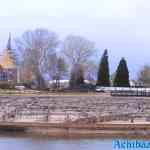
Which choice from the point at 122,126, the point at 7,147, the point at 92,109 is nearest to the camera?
the point at 7,147

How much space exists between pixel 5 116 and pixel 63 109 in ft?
17.2

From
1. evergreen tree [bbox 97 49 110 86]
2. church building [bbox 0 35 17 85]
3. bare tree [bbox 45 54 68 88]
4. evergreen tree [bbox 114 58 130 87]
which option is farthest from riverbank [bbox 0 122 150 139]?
church building [bbox 0 35 17 85]

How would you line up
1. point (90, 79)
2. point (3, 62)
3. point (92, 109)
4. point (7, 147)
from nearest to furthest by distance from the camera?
point (7, 147), point (92, 109), point (90, 79), point (3, 62)

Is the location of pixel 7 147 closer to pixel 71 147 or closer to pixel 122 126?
pixel 71 147

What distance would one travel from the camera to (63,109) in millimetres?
58219

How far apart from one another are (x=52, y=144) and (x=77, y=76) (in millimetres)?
51490

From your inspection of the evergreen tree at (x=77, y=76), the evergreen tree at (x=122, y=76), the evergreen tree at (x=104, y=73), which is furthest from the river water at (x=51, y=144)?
the evergreen tree at (x=77, y=76)

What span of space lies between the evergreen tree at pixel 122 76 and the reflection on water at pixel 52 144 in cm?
3330

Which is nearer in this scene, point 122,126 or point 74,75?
point 122,126

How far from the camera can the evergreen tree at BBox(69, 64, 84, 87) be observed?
92.2m

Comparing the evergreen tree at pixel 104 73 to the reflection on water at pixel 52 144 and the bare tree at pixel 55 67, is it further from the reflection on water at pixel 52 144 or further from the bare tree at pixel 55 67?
the reflection on water at pixel 52 144

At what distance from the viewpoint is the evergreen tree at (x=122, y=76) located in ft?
270

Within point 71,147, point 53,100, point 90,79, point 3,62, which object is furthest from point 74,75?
point 71,147

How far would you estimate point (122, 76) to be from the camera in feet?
277
